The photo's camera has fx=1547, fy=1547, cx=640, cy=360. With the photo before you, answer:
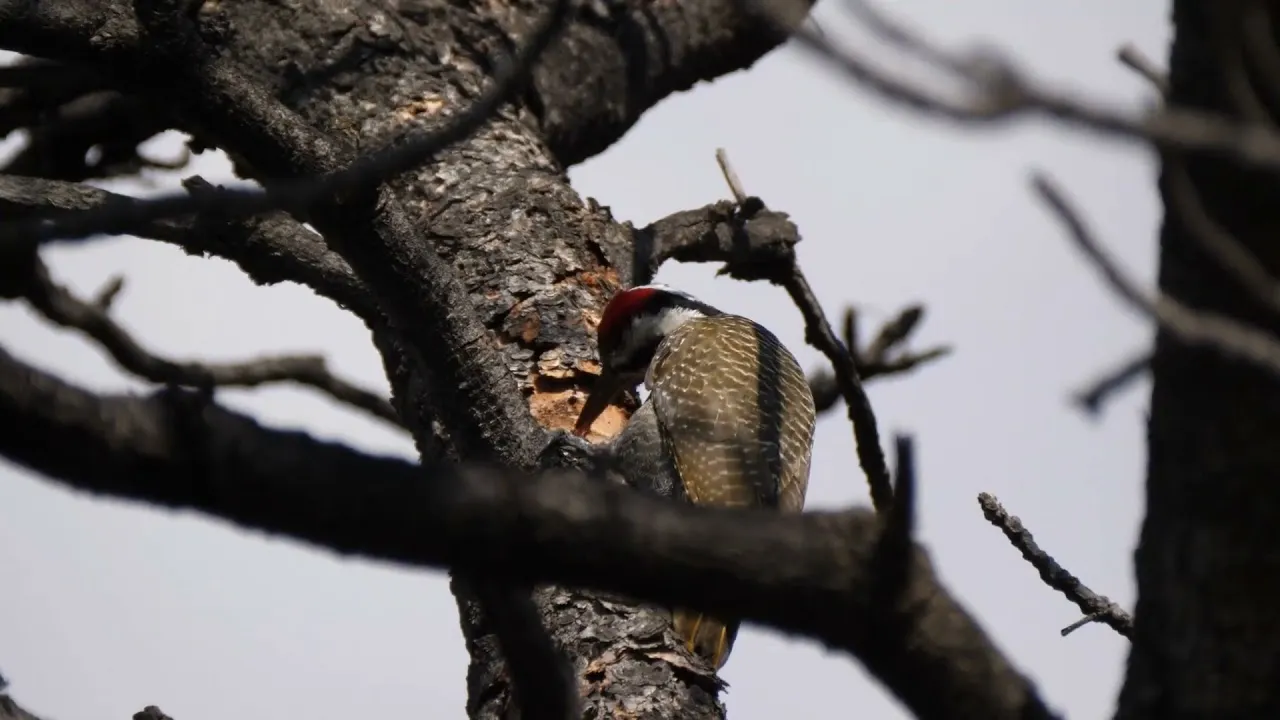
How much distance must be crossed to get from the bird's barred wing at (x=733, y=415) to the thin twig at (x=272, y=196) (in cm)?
298

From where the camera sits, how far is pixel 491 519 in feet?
5.01

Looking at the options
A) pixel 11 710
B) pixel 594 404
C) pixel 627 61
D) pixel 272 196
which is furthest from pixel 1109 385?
pixel 627 61

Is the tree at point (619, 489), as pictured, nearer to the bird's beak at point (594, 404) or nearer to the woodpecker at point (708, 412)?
the bird's beak at point (594, 404)

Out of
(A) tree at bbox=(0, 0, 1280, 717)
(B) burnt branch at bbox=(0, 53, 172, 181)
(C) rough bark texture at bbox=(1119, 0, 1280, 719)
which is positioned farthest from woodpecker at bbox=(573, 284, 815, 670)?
(C) rough bark texture at bbox=(1119, 0, 1280, 719)

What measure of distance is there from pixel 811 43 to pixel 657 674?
215 cm

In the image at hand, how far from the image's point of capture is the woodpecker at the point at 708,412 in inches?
194

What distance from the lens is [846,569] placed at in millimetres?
1604

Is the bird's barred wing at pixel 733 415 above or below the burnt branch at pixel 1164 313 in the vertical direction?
above

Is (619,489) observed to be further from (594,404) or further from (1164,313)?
(594,404)

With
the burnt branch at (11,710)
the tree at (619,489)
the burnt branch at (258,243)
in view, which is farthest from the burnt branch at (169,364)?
the burnt branch at (11,710)

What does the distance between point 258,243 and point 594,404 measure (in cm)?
100

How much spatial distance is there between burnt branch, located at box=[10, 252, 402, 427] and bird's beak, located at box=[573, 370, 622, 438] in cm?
64

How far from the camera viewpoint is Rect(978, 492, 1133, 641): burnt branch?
3.24 m

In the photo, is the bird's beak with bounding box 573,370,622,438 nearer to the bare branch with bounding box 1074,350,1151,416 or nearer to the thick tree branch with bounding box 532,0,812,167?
the thick tree branch with bounding box 532,0,812,167
